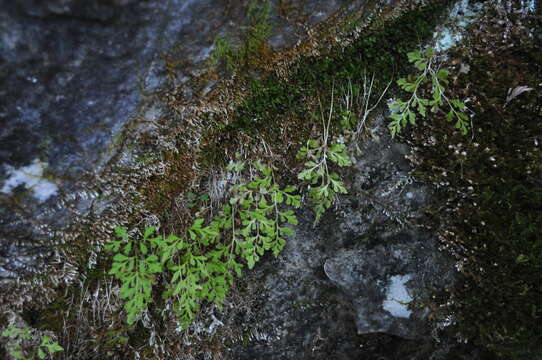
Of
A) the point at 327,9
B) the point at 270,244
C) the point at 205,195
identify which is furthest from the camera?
the point at 205,195

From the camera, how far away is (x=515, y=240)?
3262mm

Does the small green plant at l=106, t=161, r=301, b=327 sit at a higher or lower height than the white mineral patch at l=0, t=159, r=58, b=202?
lower

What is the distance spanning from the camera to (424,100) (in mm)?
3188

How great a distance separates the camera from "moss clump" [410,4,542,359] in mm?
3232

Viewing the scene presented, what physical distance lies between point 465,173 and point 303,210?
1.49m

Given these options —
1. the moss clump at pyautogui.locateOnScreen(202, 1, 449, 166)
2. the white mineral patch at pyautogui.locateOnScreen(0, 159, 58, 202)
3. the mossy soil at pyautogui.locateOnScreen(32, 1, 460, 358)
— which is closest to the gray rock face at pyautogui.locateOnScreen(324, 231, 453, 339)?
the mossy soil at pyautogui.locateOnScreen(32, 1, 460, 358)

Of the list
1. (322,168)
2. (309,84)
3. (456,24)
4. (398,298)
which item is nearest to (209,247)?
(322,168)

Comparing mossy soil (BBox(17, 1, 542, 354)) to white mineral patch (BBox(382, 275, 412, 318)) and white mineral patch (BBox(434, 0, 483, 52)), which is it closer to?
white mineral patch (BBox(434, 0, 483, 52))

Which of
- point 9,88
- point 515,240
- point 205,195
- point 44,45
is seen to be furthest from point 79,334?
point 515,240

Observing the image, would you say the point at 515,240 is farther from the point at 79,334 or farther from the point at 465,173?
the point at 79,334

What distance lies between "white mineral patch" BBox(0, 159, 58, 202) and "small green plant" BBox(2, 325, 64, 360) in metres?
1.28

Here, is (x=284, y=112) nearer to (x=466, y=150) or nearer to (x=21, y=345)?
(x=466, y=150)

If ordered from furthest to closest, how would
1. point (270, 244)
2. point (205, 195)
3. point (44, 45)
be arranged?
point (205, 195), point (270, 244), point (44, 45)

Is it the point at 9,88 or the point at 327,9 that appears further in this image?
the point at 327,9
